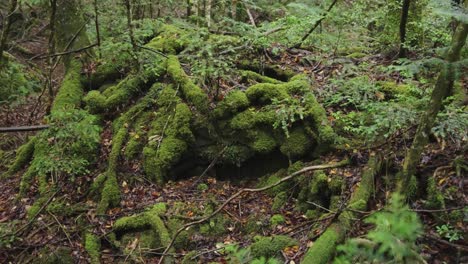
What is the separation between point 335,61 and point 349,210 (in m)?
4.00

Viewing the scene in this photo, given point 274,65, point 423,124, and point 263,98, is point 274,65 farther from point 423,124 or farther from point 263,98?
point 423,124

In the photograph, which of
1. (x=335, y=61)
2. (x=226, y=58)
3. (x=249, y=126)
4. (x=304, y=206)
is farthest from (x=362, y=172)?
(x=226, y=58)

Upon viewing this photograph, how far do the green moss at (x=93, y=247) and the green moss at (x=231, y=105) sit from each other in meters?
2.85

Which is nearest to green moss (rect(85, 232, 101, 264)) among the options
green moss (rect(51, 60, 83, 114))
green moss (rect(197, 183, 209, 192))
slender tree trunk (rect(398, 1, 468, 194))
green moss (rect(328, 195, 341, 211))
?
green moss (rect(197, 183, 209, 192))

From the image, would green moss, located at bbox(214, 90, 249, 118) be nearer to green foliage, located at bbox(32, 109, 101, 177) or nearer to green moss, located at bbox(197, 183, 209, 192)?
green moss, located at bbox(197, 183, 209, 192)

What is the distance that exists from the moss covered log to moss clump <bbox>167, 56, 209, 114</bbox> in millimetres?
3126

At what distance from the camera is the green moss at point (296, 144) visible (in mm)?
6762

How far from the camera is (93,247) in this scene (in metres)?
6.22

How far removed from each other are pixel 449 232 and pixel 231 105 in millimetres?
3996

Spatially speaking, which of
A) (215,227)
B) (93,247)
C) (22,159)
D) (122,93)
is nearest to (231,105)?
(215,227)

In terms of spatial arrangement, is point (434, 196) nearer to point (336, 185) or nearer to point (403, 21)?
point (336, 185)

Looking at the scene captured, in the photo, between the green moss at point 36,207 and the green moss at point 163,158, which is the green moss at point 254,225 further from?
the green moss at point 36,207

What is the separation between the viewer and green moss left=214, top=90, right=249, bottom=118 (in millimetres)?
7363

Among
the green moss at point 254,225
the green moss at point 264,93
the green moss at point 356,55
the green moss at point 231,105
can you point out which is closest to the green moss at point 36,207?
the green moss at point 231,105
